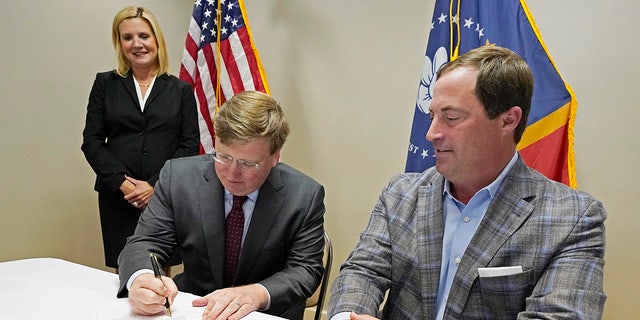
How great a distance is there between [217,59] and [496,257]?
8.41 ft

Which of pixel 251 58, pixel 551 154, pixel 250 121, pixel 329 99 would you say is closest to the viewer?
pixel 250 121

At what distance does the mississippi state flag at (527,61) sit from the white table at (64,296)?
5.51 ft

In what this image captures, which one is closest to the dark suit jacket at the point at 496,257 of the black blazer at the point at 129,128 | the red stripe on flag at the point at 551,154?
the red stripe on flag at the point at 551,154

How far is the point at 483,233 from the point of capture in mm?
1562

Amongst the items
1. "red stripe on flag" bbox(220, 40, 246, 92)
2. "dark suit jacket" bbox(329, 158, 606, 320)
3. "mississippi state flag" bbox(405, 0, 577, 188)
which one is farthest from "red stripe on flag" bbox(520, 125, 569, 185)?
"red stripe on flag" bbox(220, 40, 246, 92)

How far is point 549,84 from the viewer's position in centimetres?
269

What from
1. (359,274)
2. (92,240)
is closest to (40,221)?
(92,240)

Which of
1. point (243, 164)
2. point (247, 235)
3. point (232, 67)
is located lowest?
point (247, 235)

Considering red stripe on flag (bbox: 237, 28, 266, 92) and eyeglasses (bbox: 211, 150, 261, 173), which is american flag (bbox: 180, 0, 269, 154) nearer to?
red stripe on flag (bbox: 237, 28, 266, 92)

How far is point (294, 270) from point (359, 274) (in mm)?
310

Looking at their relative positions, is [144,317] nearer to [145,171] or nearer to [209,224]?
[209,224]

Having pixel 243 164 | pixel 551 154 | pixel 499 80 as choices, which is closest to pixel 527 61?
pixel 551 154

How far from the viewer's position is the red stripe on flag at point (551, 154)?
269cm

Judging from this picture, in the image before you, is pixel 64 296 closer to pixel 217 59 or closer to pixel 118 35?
pixel 118 35
